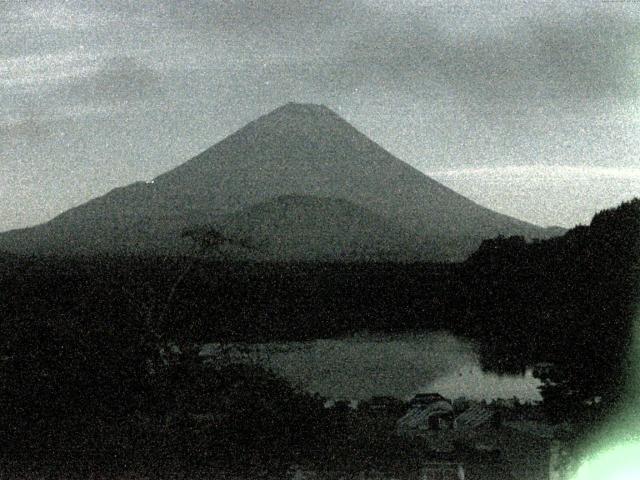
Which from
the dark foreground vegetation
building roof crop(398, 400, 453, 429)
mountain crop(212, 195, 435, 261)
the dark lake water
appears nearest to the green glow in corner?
the dark foreground vegetation

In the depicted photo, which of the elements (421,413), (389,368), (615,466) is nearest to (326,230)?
(389,368)

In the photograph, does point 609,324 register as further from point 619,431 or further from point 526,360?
point 526,360

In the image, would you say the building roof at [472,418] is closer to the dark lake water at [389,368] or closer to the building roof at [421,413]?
the building roof at [421,413]

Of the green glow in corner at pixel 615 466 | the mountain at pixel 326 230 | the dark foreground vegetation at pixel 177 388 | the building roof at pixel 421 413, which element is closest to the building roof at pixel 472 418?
the building roof at pixel 421 413

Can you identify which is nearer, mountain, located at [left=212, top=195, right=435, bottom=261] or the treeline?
the treeline

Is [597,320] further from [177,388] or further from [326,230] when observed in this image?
[326,230]

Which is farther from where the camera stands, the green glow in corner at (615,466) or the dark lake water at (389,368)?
the dark lake water at (389,368)

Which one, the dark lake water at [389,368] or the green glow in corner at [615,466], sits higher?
the green glow in corner at [615,466]

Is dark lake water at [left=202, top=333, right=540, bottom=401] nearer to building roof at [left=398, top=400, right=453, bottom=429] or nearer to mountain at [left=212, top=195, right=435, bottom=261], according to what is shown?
building roof at [left=398, top=400, right=453, bottom=429]

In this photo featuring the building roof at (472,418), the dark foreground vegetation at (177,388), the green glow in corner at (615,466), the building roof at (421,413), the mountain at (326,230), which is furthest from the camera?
the mountain at (326,230)

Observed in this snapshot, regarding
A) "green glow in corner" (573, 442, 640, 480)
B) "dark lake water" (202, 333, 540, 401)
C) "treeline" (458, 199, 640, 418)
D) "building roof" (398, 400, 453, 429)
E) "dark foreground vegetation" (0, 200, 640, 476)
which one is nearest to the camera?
"green glow in corner" (573, 442, 640, 480)
